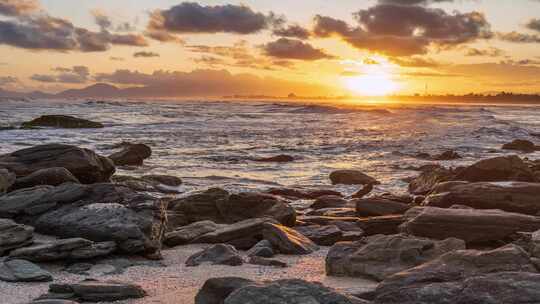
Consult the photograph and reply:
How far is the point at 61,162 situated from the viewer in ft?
40.5

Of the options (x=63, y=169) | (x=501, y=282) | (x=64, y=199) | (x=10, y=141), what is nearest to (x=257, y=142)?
(x=10, y=141)

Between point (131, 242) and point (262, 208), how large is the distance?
393 cm

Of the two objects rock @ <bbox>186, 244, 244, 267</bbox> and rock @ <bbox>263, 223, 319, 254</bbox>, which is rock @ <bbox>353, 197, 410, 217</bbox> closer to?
rock @ <bbox>263, 223, 319, 254</bbox>

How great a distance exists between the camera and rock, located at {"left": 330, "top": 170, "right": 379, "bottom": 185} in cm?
1742

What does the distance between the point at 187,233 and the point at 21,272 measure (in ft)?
10.1

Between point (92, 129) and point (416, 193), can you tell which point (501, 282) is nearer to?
point (416, 193)

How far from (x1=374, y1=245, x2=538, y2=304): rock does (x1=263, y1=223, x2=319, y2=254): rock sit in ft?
8.95

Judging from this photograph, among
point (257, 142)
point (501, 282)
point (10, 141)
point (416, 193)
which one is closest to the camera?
point (501, 282)

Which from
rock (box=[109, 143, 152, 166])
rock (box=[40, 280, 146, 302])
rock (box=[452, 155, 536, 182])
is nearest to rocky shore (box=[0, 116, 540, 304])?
rock (box=[40, 280, 146, 302])

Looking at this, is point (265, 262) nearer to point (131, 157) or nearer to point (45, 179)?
point (45, 179)

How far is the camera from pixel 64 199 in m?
8.95

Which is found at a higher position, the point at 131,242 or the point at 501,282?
the point at 501,282

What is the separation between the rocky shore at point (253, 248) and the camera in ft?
16.3

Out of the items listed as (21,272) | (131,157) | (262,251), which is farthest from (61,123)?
(21,272)
